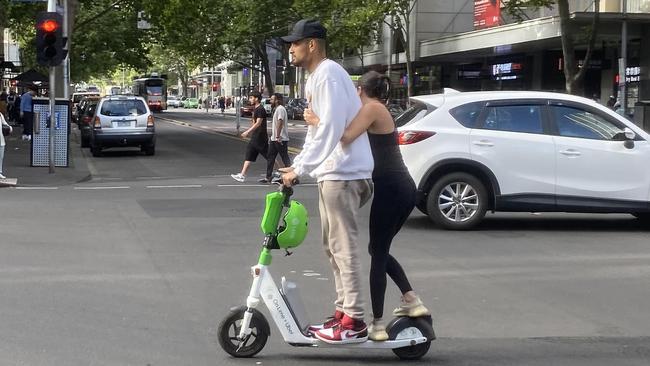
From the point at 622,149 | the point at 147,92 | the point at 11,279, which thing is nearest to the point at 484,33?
the point at 622,149

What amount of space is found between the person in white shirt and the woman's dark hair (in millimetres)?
205

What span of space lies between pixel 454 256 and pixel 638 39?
93.6 ft

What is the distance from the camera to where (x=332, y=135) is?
17.0 ft

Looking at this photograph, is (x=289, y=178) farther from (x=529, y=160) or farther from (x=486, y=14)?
(x=486, y=14)

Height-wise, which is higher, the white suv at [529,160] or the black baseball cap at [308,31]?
the black baseball cap at [308,31]

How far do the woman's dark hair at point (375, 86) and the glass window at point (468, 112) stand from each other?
5927 millimetres

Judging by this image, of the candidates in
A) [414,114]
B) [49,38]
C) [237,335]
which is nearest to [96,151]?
[49,38]

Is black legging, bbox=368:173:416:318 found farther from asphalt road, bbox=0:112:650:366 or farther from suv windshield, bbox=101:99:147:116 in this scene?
suv windshield, bbox=101:99:147:116

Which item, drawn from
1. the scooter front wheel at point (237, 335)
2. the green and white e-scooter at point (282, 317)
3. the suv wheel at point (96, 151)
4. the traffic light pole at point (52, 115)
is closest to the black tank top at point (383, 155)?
the green and white e-scooter at point (282, 317)

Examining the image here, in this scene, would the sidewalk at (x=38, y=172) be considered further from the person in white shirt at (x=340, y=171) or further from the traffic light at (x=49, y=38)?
the person in white shirt at (x=340, y=171)

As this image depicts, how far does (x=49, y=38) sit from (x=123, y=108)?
23.7 ft

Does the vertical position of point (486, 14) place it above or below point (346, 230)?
above

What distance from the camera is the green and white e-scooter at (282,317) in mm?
5320

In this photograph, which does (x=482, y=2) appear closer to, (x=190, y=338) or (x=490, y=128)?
(x=490, y=128)
